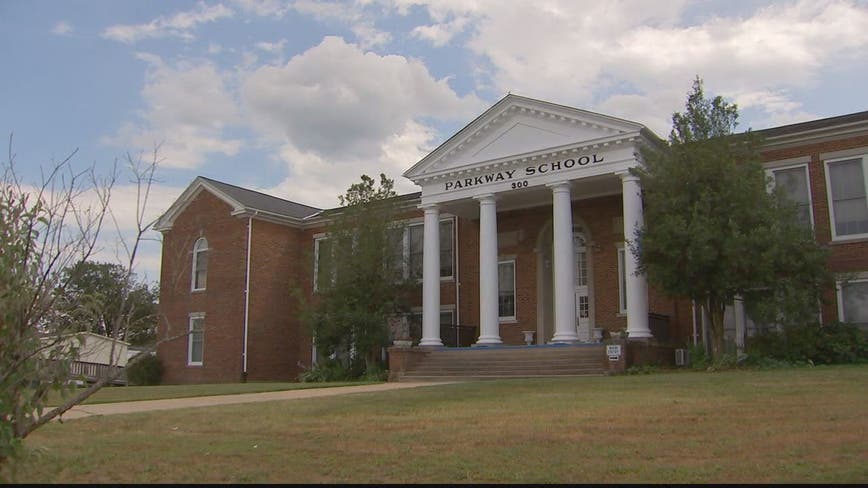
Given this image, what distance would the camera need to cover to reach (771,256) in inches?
692

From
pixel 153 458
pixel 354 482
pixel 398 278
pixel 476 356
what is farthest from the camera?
pixel 398 278

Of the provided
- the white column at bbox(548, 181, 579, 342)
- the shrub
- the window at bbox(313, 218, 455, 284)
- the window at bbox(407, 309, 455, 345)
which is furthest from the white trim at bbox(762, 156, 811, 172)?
the shrub

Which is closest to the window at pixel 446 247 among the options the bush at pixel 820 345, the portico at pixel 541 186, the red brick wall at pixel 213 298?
the portico at pixel 541 186

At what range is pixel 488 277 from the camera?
2422cm

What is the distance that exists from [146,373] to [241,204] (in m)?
8.11

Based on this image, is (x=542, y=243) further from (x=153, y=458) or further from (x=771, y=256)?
(x=153, y=458)

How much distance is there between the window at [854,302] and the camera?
67.8 feet

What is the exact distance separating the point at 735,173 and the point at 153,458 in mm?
15027

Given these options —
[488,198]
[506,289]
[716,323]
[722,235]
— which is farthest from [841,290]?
[506,289]

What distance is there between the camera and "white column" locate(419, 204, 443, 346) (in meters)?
25.0

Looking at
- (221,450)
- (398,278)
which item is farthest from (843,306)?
Answer: (221,450)

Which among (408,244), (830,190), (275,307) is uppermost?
(830,190)

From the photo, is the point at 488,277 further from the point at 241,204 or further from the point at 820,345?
the point at 241,204

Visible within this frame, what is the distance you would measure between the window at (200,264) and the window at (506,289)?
493 inches
